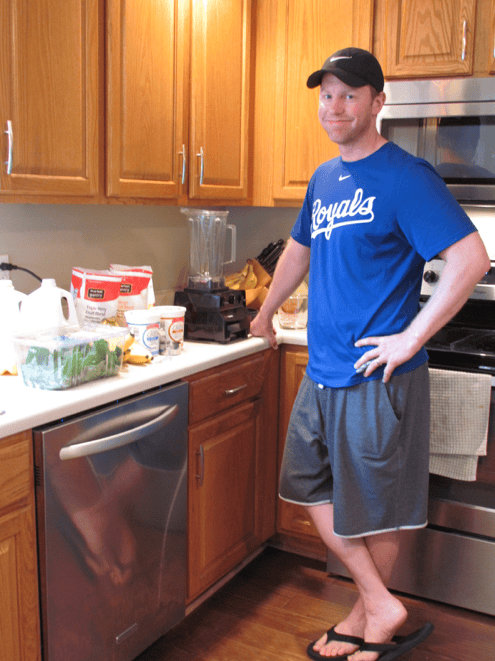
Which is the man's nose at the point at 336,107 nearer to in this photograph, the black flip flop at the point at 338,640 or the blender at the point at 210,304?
the blender at the point at 210,304

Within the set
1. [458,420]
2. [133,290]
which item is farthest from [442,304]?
[133,290]

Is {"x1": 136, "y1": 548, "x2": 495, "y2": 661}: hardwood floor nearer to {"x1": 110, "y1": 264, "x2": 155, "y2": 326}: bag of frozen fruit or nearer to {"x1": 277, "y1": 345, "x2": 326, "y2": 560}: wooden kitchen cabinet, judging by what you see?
{"x1": 277, "y1": 345, "x2": 326, "y2": 560}: wooden kitchen cabinet

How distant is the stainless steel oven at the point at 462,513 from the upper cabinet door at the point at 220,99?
81 cm

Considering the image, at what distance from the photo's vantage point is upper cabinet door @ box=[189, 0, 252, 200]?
7.78ft

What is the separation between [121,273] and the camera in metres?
2.19

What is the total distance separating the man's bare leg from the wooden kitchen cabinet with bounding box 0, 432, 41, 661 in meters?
0.85

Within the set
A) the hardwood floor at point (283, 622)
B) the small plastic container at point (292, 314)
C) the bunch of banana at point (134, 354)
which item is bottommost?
the hardwood floor at point (283, 622)

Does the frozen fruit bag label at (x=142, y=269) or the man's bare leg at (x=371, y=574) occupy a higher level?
the frozen fruit bag label at (x=142, y=269)

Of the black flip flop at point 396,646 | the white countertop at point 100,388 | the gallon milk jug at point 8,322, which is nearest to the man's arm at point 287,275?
the white countertop at point 100,388

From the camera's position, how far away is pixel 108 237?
2520mm

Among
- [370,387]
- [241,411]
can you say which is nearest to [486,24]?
[370,387]

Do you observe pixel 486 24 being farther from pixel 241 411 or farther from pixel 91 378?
pixel 91 378

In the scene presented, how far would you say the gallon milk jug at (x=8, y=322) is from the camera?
177 centimetres

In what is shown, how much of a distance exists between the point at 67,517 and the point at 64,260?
1015mm
